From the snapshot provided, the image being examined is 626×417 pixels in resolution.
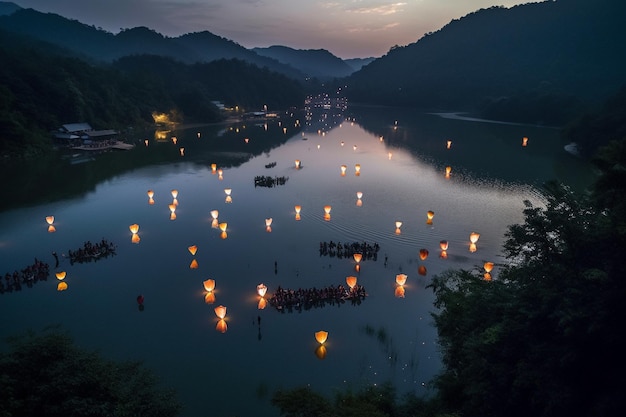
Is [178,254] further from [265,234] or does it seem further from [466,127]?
[466,127]

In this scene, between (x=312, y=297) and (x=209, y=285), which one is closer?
(x=312, y=297)

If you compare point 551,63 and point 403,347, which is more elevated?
point 551,63

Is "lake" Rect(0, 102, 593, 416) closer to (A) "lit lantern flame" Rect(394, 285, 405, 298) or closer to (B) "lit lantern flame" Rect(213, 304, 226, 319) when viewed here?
(A) "lit lantern flame" Rect(394, 285, 405, 298)

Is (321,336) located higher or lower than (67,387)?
lower

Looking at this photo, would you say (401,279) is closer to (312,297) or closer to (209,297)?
(312,297)

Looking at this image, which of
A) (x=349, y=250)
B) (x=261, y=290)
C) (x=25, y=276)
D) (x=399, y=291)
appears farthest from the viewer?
(x=349, y=250)

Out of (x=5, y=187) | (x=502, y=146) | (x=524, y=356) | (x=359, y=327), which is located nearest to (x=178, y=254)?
(x=359, y=327)

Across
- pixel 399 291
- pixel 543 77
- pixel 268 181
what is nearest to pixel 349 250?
pixel 399 291
